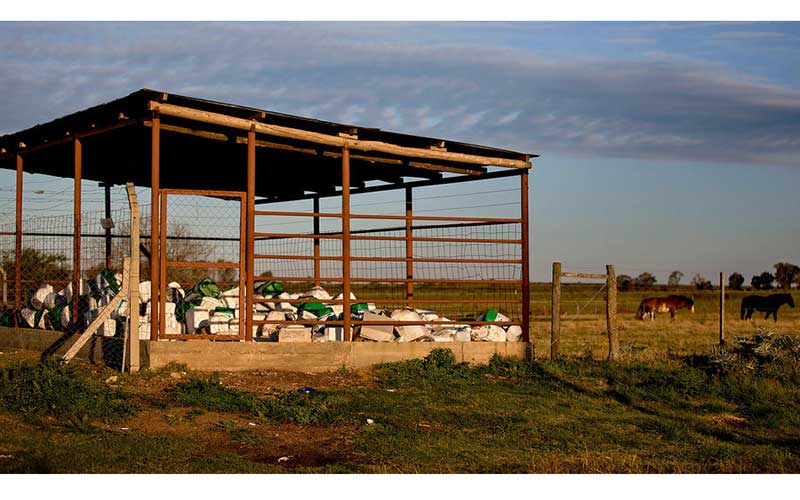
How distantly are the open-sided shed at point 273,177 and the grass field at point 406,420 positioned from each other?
5.13 feet

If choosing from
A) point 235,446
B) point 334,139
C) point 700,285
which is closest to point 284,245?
point 334,139

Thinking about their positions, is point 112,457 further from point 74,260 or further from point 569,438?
point 74,260

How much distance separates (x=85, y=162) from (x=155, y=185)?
18.9 ft

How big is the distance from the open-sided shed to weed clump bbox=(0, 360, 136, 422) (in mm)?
1872

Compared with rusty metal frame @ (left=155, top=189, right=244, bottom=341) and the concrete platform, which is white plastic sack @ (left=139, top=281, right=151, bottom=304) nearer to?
rusty metal frame @ (left=155, top=189, right=244, bottom=341)

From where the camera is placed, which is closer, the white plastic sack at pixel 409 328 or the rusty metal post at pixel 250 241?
the rusty metal post at pixel 250 241

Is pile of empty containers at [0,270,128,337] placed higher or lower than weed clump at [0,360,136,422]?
higher

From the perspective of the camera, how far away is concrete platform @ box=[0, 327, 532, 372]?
39.5ft

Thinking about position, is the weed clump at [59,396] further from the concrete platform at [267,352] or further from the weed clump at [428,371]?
the weed clump at [428,371]

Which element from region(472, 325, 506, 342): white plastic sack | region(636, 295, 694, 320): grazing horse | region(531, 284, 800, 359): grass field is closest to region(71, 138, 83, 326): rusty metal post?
region(472, 325, 506, 342): white plastic sack

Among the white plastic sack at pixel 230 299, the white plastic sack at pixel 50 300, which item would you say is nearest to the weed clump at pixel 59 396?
the white plastic sack at pixel 230 299

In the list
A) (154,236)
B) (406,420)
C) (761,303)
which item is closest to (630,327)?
(761,303)

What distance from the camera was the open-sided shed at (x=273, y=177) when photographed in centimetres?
1246

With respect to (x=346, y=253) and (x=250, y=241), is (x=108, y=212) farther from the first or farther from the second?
(x=346, y=253)
